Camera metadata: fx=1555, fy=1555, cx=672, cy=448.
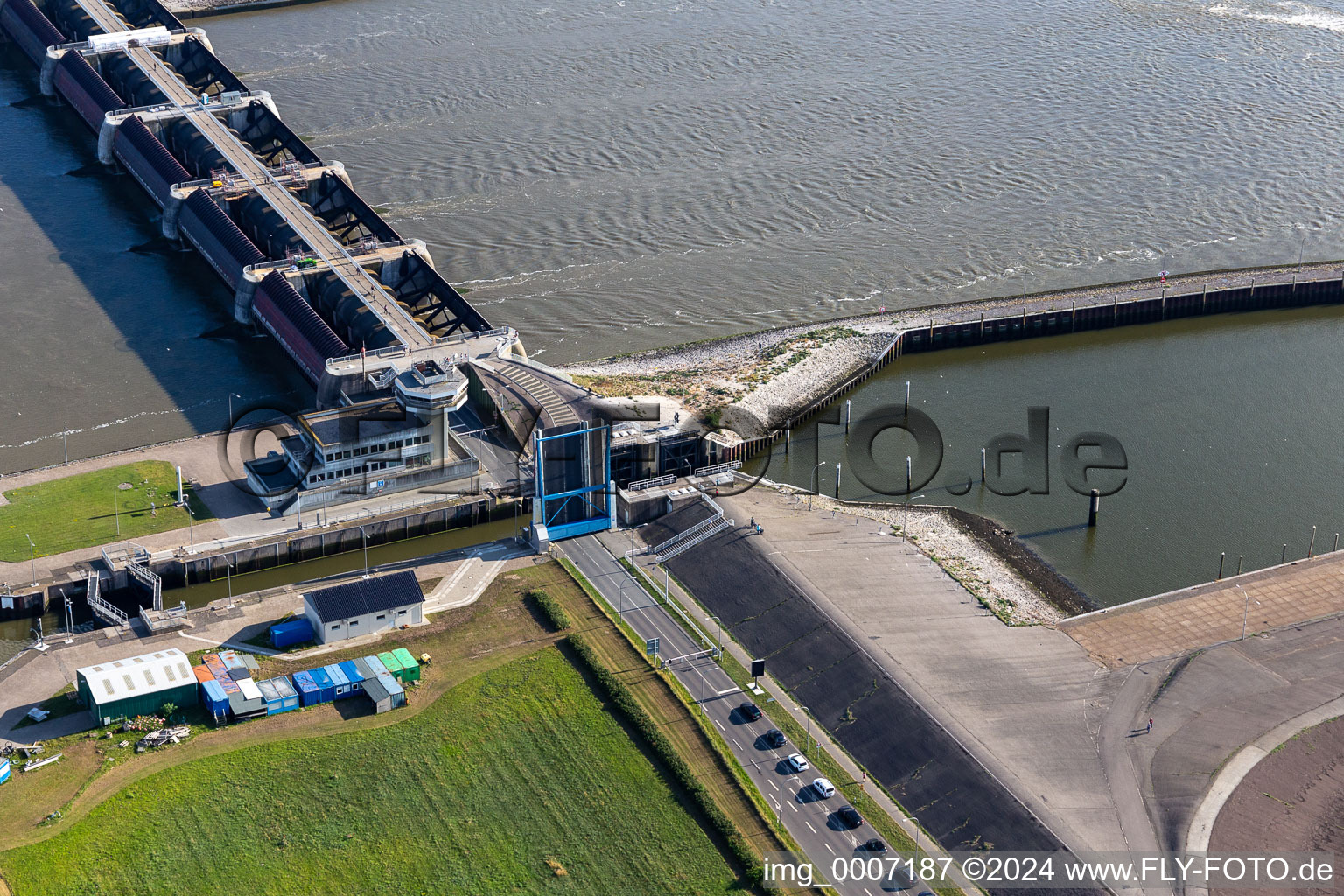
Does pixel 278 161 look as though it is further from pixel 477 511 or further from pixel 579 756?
pixel 579 756

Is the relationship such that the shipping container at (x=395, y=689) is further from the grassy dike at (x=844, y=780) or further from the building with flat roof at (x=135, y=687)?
the grassy dike at (x=844, y=780)

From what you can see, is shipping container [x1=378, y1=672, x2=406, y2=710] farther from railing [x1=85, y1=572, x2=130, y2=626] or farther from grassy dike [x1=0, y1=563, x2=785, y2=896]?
railing [x1=85, y1=572, x2=130, y2=626]

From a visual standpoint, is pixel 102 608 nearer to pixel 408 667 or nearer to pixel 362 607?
pixel 362 607

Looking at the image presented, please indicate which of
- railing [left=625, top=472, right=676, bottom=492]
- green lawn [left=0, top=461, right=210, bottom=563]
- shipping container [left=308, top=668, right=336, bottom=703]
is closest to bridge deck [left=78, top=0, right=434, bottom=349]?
green lawn [left=0, top=461, right=210, bottom=563]

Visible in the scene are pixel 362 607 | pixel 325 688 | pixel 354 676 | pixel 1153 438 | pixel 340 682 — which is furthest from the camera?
pixel 1153 438

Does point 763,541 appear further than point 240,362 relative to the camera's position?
No

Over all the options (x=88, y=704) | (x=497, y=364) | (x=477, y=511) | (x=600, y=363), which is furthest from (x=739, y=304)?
(x=88, y=704)

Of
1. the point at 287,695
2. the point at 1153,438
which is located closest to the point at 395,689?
the point at 287,695
